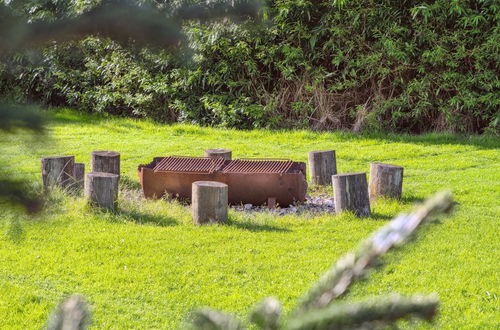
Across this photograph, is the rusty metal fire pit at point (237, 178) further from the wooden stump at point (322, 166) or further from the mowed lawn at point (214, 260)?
the wooden stump at point (322, 166)

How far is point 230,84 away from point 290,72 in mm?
1049

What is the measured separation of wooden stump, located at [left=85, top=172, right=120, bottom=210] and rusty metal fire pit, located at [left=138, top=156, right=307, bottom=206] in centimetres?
69

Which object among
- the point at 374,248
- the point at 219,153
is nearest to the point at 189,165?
the point at 219,153

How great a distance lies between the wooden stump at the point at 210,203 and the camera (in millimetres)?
5289

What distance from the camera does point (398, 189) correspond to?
611cm

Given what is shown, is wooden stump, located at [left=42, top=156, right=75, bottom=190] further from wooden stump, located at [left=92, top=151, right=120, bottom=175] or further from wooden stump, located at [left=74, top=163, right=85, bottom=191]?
wooden stump, located at [left=92, top=151, right=120, bottom=175]

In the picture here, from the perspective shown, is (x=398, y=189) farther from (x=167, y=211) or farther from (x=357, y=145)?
(x=357, y=145)

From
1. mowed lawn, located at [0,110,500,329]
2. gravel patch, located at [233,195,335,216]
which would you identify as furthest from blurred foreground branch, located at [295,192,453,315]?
gravel patch, located at [233,195,335,216]

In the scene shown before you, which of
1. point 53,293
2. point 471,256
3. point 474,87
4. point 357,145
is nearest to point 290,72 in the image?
point 357,145

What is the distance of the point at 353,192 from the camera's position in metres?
5.51

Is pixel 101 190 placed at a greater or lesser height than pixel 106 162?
lesser

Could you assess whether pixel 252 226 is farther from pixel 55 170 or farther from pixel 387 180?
pixel 55 170

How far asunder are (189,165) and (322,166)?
149cm

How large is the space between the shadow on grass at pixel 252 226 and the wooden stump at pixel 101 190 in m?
1.00
